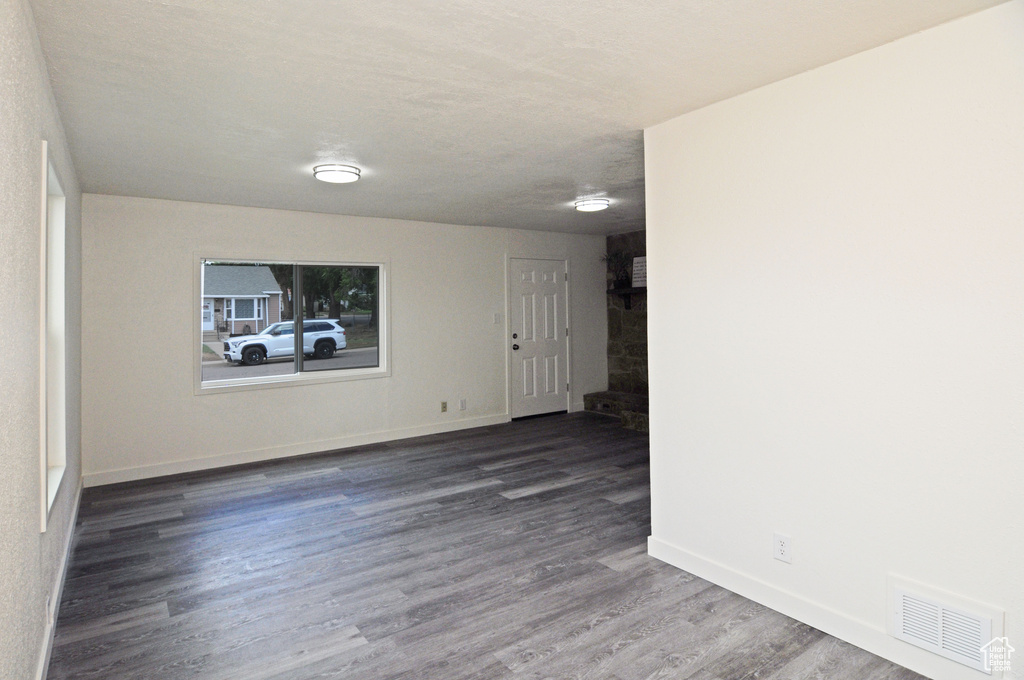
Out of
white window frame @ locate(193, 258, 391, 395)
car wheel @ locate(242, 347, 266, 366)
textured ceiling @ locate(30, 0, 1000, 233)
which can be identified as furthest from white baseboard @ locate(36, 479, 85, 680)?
car wheel @ locate(242, 347, 266, 366)

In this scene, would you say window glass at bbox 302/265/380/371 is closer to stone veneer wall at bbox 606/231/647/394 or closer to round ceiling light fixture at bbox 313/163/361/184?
round ceiling light fixture at bbox 313/163/361/184

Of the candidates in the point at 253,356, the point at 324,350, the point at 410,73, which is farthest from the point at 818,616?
the point at 253,356

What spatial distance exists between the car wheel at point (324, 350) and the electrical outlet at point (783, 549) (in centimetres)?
497

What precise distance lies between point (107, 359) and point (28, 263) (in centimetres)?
343

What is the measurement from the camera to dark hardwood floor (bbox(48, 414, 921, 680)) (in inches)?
90.7

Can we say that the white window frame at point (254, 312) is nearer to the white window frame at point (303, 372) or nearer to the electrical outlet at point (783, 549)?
the white window frame at point (303, 372)

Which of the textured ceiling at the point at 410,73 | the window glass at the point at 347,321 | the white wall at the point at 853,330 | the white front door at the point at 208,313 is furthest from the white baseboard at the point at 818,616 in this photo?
the white front door at the point at 208,313

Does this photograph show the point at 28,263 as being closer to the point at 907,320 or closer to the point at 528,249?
the point at 907,320

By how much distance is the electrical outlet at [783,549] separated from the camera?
8.54 feet

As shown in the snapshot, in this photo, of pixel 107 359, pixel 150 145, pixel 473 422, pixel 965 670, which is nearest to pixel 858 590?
pixel 965 670

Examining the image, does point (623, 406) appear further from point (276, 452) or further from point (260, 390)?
point (260, 390)

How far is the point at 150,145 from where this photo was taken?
3.38m

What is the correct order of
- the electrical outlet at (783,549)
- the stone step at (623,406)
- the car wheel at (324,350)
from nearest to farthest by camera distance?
the electrical outlet at (783,549) < the car wheel at (324,350) < the stone step at (623,406)

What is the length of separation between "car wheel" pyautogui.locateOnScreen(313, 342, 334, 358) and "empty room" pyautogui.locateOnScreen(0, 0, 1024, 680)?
1966 millimetres
